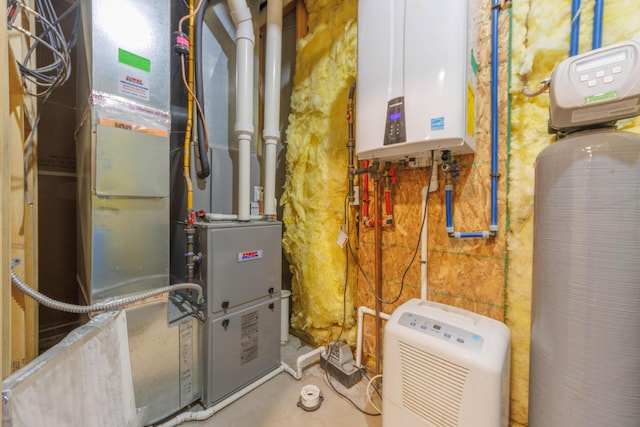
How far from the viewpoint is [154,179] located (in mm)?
1406

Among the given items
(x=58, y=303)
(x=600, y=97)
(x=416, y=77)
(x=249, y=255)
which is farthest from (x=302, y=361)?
(x=600, y=97)

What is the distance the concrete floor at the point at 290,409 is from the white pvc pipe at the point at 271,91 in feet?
3.97

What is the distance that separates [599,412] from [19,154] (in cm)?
253

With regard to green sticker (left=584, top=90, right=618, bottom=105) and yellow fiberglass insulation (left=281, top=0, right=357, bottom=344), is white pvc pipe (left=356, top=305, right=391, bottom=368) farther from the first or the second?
green sticker (left=584, top=90, right=618, bottom=105)

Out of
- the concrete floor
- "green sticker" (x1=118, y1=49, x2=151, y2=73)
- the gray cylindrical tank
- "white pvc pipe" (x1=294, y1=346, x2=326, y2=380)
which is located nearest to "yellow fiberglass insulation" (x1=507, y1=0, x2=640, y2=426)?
the gray cylindrical tank

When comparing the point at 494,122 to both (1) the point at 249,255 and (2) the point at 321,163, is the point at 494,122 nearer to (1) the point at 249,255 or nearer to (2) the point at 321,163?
(2) the point at 321,163

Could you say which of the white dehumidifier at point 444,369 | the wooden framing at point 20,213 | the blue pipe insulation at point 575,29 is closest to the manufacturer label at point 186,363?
the wooden framing at point 20,213

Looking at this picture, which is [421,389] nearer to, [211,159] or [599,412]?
[599,412]

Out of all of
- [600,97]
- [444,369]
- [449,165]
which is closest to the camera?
[600,97]

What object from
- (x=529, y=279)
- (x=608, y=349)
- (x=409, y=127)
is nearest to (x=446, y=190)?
(x=409, y=127)

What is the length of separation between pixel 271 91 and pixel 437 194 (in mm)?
1396

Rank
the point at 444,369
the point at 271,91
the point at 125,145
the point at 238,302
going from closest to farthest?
1. the point at 444,369
2. the point at 125,145
3. the point at 238,302
4. the point at 271,91

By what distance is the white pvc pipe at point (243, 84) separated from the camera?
174 centimetres

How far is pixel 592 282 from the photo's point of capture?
2.90 ft
